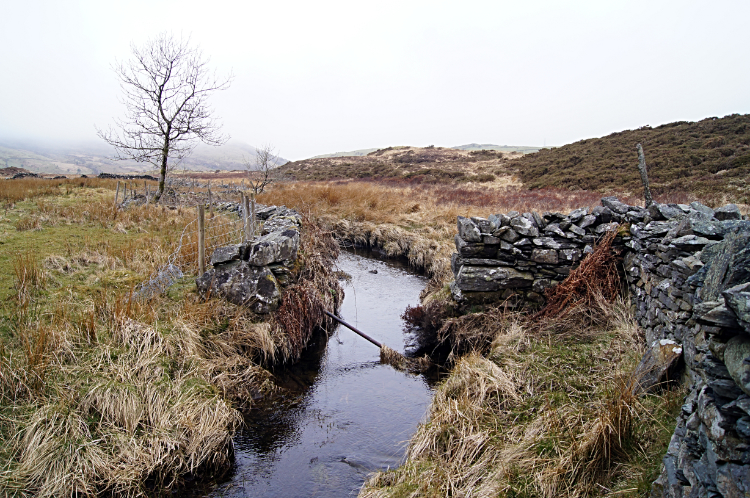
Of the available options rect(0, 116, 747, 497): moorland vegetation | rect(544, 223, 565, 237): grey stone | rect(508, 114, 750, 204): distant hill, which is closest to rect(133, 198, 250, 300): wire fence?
rect(0, 116, 747, 497): moorland vegetation

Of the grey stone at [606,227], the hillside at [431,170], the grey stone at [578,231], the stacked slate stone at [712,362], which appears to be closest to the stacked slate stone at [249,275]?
the grey stone at [578,231]

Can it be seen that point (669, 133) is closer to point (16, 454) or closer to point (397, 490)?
point (397, 490)

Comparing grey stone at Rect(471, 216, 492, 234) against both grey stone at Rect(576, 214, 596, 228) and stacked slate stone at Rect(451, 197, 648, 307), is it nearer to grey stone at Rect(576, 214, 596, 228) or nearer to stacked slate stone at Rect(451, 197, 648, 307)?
stacked slate stone at Rect(451, 197, 648, 307)

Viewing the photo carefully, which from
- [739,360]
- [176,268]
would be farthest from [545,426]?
[176,268]

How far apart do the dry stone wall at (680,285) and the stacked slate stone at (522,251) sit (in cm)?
2

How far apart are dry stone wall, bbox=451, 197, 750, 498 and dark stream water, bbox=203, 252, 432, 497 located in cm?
209

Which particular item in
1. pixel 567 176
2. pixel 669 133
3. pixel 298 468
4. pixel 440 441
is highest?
pixel 669 133

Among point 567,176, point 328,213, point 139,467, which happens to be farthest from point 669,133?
point 139,467

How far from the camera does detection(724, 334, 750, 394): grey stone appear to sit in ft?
6.35

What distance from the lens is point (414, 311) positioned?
8.52 meters

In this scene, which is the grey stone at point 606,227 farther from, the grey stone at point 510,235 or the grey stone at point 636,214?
the grey stone at point 510,235

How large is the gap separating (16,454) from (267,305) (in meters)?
3.57

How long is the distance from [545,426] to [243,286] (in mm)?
4888

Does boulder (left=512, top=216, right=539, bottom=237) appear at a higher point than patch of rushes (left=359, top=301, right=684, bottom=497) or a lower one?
higher
